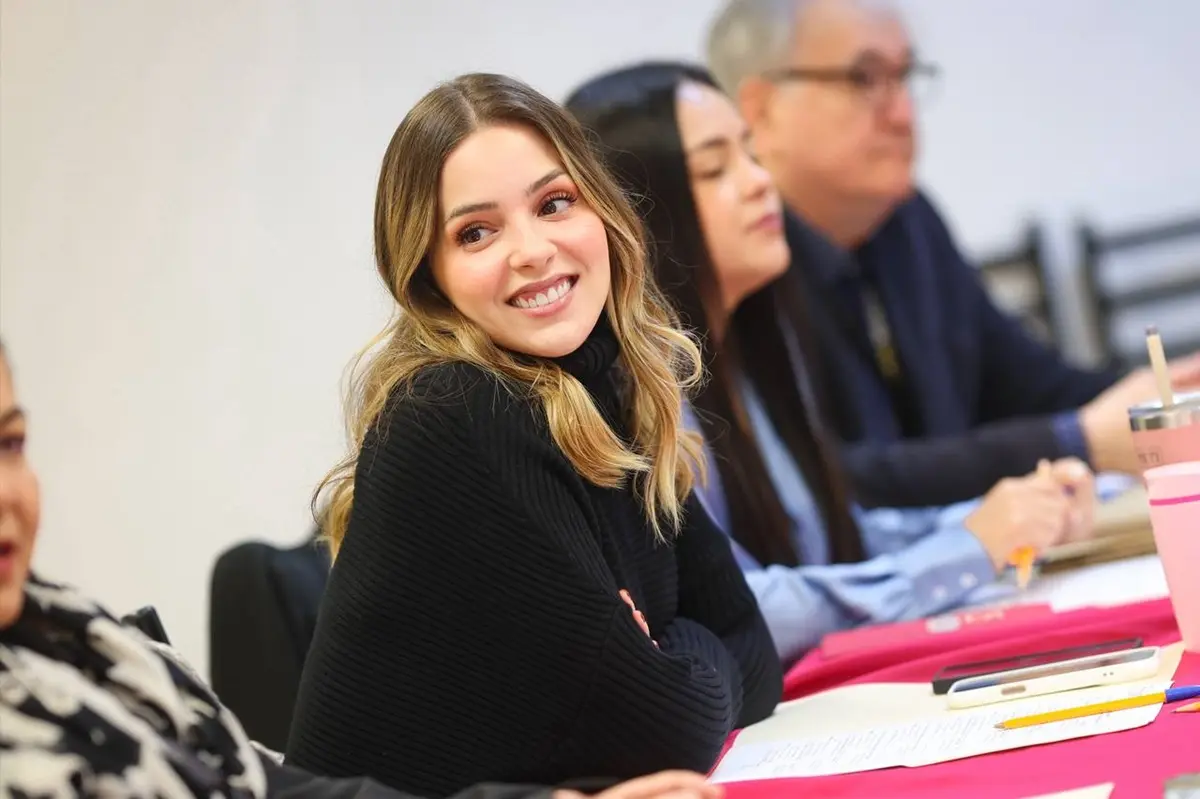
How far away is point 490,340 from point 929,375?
1378mm

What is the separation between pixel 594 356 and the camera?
1074 millimetres

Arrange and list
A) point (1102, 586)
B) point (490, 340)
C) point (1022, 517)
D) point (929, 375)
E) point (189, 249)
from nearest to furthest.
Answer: point (490, 340) → point (1102, 586) → point (1022, 517) → point (189, 249) → point (929, 375)

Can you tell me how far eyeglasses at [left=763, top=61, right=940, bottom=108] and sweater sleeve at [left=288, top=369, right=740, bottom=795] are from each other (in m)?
1.50

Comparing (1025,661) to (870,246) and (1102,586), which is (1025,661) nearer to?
(1102,586)

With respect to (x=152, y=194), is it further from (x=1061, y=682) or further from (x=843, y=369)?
(x=1061, y=682)

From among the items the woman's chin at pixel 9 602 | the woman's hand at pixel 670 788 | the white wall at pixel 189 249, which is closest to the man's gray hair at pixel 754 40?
the white wall at pixel 189 249

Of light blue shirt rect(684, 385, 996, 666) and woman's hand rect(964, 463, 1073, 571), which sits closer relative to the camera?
light blue shirt rect(684, 385, 996, 666)

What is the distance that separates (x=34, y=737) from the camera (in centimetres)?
66

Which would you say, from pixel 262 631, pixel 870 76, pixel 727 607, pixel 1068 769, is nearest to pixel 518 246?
pixel 727 607

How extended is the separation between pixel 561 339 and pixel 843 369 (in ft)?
3.72

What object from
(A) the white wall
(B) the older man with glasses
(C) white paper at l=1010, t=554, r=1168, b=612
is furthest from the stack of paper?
(B) the older man with glasses

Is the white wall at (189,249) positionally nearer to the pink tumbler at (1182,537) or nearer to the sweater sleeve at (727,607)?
the sweater sleeve at (727,607)

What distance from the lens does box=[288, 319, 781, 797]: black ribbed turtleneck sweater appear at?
3.08 ft

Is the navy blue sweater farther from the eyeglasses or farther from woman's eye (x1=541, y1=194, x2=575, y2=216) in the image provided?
woman's eye (x1=541, y1=194, x2=575, y2=216)
